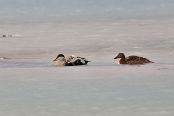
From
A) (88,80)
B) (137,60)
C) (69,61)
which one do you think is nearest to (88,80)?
(88,80)

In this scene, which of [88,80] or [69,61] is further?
[69,61]

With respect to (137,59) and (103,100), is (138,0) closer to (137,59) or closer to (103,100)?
(137,59)

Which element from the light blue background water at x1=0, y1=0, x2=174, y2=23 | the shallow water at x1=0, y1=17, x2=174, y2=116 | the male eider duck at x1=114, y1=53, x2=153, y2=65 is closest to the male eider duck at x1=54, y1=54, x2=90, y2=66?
the shallow water at x1=0, y1=17, x2=174, y2=116

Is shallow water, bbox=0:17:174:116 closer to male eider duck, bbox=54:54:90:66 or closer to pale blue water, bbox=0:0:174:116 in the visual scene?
pale blue water, bbox=0:0:174:116

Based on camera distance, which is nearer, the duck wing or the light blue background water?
the duck wing

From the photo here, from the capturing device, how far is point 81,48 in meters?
13.0

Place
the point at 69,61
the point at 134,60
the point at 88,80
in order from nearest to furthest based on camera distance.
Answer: the point at 88,80
the point at 69,61
the point at 134,60

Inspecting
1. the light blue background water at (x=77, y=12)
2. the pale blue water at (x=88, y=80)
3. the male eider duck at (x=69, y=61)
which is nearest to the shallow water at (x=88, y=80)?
the pale blue water at (x=88, y=80)

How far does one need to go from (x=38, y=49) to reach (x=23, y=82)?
17.7ft

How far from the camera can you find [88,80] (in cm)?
793

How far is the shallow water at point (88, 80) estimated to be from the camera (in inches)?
233

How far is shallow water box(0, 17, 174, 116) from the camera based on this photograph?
19.4ft

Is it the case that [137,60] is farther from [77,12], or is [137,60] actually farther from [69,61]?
[77,12]

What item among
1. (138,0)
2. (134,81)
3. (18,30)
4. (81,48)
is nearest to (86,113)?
(134,81)
